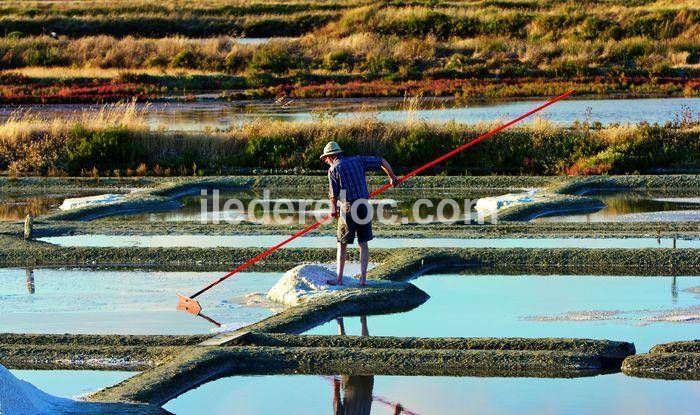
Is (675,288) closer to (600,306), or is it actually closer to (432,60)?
(600,306)

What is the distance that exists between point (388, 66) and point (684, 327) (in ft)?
120

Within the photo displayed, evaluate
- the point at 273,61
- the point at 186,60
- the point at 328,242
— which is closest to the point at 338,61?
the point at 273,61

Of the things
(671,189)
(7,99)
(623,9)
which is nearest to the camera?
(671,189)

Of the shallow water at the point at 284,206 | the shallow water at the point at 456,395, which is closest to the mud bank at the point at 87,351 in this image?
the shallow water at the point at 456,395

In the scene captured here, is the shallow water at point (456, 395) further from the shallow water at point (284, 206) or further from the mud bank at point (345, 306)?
the shallow water at point (284, 206)

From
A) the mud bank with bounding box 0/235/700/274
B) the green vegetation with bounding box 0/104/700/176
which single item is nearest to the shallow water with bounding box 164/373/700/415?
the mud bank with bounding box 0/235/700/274

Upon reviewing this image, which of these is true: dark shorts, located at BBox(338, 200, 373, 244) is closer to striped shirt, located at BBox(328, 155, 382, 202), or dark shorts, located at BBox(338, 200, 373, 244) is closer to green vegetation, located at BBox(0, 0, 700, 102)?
striped shirt, located at BBox(328, 155, 382, 202)

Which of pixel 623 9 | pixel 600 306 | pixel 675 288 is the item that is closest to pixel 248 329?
pixel 600 306

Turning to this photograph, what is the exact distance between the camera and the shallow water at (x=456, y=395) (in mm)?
9758

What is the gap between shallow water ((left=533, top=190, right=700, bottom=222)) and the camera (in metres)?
19.0

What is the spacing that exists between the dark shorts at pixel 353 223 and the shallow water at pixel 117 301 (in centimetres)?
99

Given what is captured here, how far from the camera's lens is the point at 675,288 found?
14008mm

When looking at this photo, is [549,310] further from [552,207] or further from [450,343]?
[552,207]

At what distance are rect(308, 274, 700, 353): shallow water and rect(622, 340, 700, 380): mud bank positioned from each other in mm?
533
